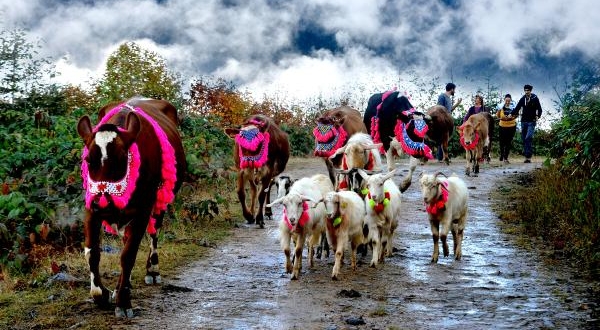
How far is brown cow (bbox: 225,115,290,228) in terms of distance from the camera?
1177 cm

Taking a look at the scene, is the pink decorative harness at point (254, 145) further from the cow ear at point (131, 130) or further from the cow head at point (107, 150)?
the cow head at point (107, 150)

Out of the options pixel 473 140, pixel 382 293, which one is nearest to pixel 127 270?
pixel 382 293

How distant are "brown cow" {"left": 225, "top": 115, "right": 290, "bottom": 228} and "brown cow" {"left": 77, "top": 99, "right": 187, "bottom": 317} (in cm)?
442

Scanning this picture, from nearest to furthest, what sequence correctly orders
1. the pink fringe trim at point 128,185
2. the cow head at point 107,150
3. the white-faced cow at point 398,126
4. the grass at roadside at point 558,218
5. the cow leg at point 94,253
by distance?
the cow head at point 107,150 → the pink fringe trim at point 128,185 → the cow leg at point 94,253 → the grass at roadside at point 558,218 → the white-faced cow at point 398,126

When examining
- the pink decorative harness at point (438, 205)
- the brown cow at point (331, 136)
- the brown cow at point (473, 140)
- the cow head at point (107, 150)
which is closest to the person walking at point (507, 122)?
the brown cow at point (473, 140)

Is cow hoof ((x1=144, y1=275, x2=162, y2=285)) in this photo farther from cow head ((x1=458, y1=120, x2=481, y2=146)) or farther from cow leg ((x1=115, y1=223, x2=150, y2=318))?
cow head ((x1=458, y1=120, x2=481, y2=146))

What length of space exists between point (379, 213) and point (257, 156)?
10.8ft

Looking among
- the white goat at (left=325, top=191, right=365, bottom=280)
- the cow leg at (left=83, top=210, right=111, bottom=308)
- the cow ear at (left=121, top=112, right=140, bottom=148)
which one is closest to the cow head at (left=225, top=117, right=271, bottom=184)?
the white goat at (left=325, top=191, right=365, bottom=280)

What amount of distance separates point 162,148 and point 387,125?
23.8 ft

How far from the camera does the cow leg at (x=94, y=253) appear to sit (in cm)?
644

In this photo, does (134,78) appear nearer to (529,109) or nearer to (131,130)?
(131,130)

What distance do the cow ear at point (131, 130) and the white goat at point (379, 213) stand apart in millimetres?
3489

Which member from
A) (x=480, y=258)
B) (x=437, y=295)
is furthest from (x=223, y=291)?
(x=480, y=258)

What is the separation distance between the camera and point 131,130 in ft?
20.9
